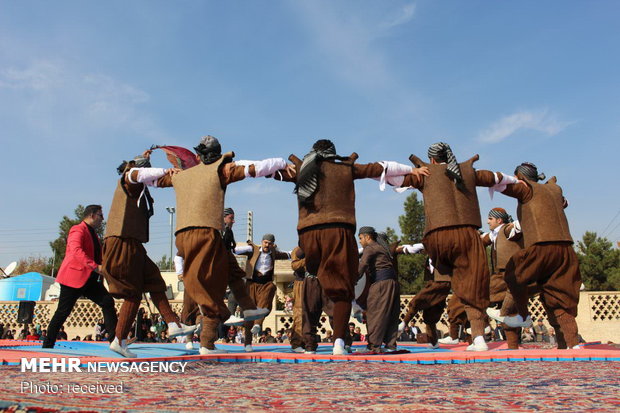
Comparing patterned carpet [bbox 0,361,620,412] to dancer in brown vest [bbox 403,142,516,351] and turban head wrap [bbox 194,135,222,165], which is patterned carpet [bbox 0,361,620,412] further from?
turban head wrap [bbox 194,135,222,165]

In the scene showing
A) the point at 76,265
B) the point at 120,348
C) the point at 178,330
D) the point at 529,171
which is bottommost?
the point at 120,348

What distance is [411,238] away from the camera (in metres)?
26.1

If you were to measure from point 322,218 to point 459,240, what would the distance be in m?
1.30

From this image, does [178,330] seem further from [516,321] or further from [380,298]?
[516,321]

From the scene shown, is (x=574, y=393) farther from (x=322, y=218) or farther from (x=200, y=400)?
(x=322, y=218)

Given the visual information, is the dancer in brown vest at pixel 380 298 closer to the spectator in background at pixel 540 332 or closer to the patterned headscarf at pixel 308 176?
the patterned headscarf at pixel 308 176

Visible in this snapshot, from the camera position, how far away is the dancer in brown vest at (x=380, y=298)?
5094mm

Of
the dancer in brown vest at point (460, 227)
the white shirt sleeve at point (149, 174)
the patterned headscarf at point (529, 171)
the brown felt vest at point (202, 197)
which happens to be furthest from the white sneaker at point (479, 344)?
the white shirt sleeve at point (149, 174)

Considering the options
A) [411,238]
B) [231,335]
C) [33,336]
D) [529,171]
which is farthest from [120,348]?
[411,238]

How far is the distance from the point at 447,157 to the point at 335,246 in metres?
1.53

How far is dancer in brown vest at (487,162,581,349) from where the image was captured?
194 inches

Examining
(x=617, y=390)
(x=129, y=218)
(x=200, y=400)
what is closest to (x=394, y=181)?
(x=129, y=218)

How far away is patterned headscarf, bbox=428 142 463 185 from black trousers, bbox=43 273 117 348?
363cm

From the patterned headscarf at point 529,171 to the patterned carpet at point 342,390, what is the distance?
267 centimetres
